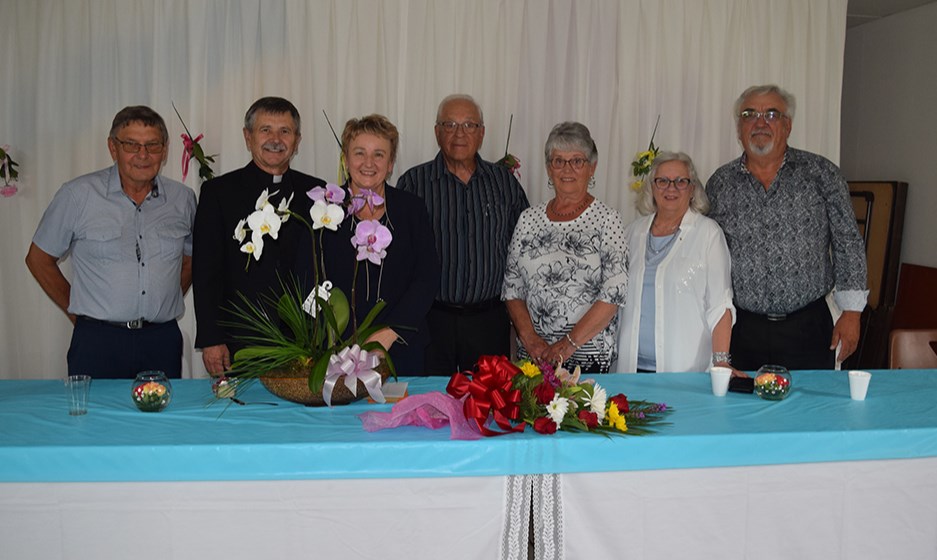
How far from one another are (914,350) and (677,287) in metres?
1.06

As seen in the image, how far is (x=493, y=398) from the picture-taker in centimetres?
200

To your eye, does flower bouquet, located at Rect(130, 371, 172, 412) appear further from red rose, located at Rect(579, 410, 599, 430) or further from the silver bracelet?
the silver bracelet

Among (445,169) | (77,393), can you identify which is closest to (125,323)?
(77,393)

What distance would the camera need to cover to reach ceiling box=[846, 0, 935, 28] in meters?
5.85

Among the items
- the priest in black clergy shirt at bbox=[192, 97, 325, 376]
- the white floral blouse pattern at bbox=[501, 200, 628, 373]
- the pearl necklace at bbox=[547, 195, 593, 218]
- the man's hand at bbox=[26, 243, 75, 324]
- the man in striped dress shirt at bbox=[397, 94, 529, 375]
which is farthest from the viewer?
the man in striped dress shirt at bbox=[397, 94, 529, 375]

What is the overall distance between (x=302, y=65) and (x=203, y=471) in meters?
3.13

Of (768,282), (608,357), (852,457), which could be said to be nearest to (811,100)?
(768,282)

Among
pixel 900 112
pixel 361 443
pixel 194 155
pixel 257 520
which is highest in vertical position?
pixel 900 112

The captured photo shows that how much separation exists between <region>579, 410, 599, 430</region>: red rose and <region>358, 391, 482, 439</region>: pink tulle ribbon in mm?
273

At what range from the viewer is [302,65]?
449 centimetres

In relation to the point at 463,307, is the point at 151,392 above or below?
below

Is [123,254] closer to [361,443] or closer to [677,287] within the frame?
[361,443]

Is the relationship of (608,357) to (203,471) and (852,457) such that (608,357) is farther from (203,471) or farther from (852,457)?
(203,471)

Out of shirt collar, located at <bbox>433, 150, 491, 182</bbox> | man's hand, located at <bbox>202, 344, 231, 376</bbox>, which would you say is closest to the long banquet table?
man's hand, located at <bbox>202, 344, 231, 376</bbox>
